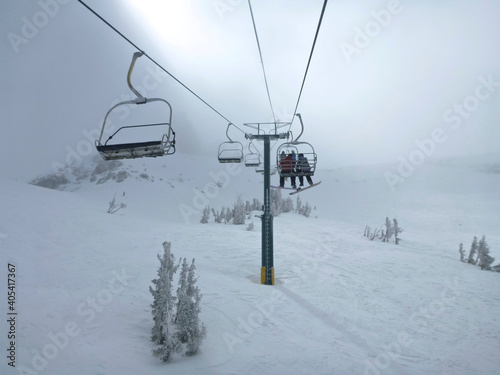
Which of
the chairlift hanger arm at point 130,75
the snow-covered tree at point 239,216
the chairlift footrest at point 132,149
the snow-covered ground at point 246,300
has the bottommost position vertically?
the snow-covered ground at point 246,300

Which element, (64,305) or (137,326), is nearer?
(137,326)

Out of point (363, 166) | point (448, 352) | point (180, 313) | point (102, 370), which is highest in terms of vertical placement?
point (363, 166)

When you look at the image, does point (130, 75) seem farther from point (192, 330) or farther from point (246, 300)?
point (246, 300)

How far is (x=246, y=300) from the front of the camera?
6.63m

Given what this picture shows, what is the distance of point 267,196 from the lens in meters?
8.98

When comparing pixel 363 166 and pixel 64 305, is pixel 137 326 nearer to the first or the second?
pixel 64 305

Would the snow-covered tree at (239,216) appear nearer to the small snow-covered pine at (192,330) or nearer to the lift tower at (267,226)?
the lift tower at (267,226)

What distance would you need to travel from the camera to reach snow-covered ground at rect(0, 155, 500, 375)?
164 inches

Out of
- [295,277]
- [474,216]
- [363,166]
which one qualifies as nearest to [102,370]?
[295,277]

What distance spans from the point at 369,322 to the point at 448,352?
1.46 meters

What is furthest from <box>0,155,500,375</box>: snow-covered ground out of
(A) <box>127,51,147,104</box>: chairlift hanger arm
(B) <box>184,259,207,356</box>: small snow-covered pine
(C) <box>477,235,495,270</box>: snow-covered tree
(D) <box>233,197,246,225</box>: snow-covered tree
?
(A) <box>127,51,147,104</box>: chairlift hanger arm

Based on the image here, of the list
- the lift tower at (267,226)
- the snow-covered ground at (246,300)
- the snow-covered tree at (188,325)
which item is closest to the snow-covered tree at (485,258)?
the snow-covered ground at (246,300)

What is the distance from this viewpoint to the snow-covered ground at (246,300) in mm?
4176

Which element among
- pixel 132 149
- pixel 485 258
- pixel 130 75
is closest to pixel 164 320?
pixel 132 149
